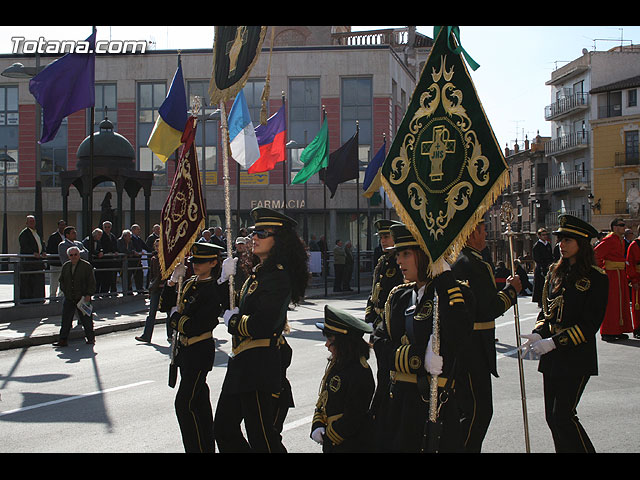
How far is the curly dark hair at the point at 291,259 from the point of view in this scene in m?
5.49

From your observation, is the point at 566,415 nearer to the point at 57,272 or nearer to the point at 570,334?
the point at 570,334

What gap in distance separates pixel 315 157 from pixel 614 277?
12.7 m

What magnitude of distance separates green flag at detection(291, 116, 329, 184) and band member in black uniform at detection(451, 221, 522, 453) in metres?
18.2

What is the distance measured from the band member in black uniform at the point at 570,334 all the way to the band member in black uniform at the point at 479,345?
308 millimetres

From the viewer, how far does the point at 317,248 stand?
29578mm

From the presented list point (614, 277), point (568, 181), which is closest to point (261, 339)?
point (614, 277)

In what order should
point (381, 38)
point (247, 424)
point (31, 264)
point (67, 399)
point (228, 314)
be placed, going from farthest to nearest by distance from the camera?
point (381, 38) < point (31, 264) < point (67, 399) < point (228, 314) < point (247, 424)

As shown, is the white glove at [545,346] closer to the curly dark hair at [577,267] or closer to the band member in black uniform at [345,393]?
the curly dark hair at [577,267]

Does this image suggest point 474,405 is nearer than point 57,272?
Yes

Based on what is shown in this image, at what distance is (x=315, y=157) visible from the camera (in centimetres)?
2464

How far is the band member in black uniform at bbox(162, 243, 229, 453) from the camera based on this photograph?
5652 mm

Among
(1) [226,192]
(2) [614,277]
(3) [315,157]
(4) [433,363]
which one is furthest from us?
(3) [315,157]
